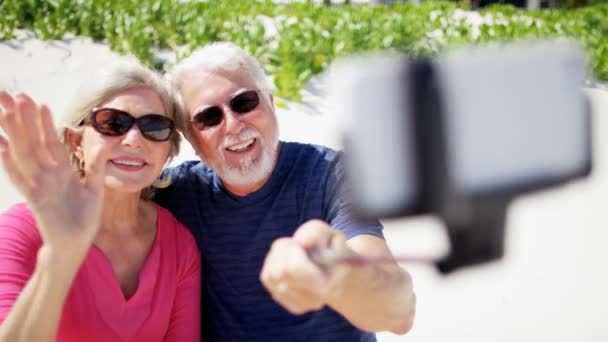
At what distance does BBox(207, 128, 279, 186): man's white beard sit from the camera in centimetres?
202

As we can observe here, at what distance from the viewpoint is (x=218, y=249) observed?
2064 millimetres

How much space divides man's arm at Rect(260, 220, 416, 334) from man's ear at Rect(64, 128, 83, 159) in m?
1.15

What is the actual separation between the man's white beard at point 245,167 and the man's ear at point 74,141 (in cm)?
51

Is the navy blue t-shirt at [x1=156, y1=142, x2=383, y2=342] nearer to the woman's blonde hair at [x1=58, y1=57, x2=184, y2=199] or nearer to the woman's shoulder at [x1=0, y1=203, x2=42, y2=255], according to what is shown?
the woman's blonde hair at [x1=58, y1=57, x2=184, y2=199]

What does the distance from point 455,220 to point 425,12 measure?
574 inches

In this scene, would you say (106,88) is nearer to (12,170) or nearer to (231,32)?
(12,170)

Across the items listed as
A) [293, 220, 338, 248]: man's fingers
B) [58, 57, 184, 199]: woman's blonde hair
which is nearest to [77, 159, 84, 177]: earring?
[58, 57, 184, 199]: woman's blonde hair

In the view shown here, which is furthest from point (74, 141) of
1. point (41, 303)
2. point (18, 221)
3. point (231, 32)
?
point (231, 32)

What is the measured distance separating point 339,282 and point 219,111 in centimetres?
140

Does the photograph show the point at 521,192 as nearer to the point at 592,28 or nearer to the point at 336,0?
the point at 592,28

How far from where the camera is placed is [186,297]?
6.79 ft

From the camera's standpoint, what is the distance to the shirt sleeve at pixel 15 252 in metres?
1.58

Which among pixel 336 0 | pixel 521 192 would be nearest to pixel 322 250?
pixel 521 192

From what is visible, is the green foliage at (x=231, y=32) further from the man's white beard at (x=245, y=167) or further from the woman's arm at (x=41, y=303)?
the woman's arm at (x=41, y=303)
